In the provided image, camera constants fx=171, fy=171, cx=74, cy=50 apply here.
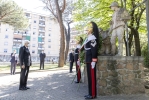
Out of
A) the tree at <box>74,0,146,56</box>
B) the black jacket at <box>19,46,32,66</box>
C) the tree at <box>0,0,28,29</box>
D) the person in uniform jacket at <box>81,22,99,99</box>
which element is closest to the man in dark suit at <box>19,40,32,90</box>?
the black jacket at <box>19,46,32,66</box>

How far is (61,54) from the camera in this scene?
20.1 m

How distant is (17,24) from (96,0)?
36.9 ft

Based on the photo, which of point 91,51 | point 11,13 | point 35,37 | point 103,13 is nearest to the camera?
point 91,51

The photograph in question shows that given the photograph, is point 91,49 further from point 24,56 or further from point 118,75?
point 24,56

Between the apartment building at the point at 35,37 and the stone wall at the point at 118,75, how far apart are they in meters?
54.3

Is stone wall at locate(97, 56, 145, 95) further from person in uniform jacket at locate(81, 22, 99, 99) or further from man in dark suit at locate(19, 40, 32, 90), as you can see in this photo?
man in dark suit at locate(19, 40, 32, 90)

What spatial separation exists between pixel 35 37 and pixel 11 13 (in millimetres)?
50525

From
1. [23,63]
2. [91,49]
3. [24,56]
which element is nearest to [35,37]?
[24,56]

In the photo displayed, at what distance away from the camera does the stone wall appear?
5.51 metres

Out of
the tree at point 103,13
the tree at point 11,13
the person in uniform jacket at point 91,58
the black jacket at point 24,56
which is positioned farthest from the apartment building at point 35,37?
the person in uniform jacket at point 91,58

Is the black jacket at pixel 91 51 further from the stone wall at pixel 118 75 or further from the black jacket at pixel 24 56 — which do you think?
the black jacket at pixel 24 56

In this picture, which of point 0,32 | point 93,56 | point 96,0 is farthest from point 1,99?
point 0,32

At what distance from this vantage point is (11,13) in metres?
19.1

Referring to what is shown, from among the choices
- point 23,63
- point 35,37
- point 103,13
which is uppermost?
point 35,37
